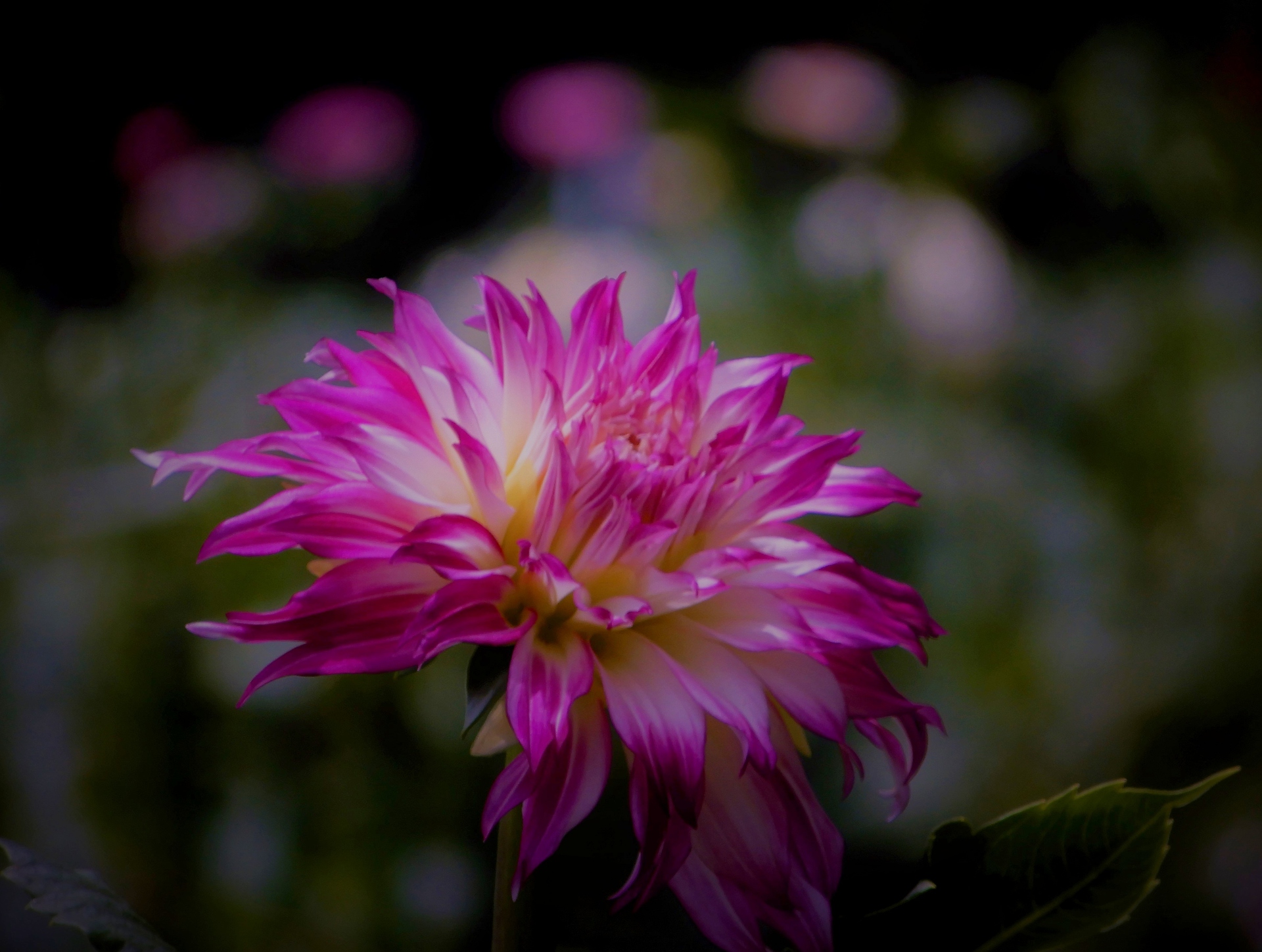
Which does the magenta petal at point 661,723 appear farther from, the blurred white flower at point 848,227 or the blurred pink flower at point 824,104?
the blurred pink flower at point 824,104

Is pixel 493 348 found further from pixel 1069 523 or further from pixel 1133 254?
pixel 1133 254

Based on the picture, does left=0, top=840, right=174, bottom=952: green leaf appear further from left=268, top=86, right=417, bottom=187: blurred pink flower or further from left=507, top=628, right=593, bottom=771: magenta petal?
left=268, top=86, right=417, bottom=187: blurred pink flower

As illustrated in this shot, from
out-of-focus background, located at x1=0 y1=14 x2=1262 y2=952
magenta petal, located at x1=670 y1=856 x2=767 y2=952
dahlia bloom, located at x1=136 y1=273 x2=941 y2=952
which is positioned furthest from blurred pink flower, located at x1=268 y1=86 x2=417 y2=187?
magenta petal, located at x1=670 y1=856 x2=767 y2=952

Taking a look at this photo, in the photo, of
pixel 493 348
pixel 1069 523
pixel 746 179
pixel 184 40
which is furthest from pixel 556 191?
pixel 493 348

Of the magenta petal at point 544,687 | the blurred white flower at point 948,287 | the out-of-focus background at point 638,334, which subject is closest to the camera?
the magenta petal at point 544,687

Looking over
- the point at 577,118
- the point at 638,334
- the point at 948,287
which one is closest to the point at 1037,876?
the point at 638,334

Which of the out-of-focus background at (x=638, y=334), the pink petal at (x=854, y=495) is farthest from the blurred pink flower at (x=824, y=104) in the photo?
the pink petal at (x=854, y=495)
